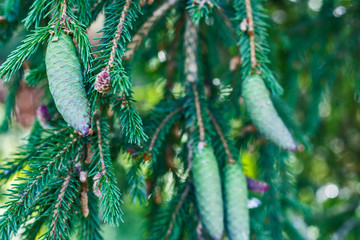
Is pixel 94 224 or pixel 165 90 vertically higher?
pixel 165 90

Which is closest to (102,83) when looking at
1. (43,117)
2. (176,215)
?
(43,117)

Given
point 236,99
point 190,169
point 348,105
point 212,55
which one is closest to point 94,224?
point 190,169

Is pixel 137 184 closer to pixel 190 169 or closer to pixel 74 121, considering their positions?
pixel 190 169

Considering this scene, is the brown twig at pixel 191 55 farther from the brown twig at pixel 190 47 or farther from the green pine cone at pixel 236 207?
the green pine cone at pixel 236 207

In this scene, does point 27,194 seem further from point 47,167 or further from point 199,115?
point 199,115

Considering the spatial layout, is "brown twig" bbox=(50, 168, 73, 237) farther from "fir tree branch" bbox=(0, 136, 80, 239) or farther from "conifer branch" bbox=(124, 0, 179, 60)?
"conifer branch" bbox=(124, 0, 179, 60)

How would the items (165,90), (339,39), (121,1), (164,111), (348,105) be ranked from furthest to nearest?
(348,105)
(339,39)
(165,90)
(164,111)
(121,1)

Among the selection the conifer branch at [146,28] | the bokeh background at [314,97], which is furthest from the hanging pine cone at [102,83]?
the bokeh background at [314,97]
